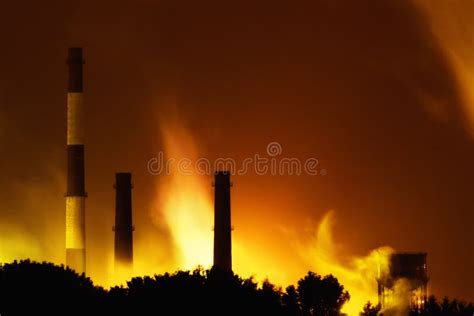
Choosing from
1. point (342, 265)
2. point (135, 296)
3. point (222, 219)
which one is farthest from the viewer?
point (342, 265)

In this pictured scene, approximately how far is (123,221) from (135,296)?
16176 millimetres

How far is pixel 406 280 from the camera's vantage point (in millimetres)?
61062

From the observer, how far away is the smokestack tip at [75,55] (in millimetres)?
62312

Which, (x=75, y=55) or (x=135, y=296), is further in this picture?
(x=75, y=55)

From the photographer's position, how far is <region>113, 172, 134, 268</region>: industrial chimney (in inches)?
2554

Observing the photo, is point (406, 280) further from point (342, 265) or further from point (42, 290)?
point (42, 290)

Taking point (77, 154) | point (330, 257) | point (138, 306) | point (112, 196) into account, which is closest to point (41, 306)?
point (138, 306)

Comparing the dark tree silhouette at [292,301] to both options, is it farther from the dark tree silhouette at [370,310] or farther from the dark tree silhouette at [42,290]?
the dark tree silhouette at [42,290]

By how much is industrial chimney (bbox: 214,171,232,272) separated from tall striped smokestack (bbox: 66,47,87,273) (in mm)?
5765

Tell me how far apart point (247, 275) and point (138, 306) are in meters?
24.5

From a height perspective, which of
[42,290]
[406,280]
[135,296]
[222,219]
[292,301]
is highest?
[222,219]

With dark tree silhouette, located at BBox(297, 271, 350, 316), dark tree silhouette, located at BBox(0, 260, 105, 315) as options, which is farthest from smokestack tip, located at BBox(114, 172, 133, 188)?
dark tree silhouette, located at BBox(0, 260, 105, 315)

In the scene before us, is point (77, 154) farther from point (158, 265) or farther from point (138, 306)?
point (138, 306)

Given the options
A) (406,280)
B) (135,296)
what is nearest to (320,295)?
(406,280)
